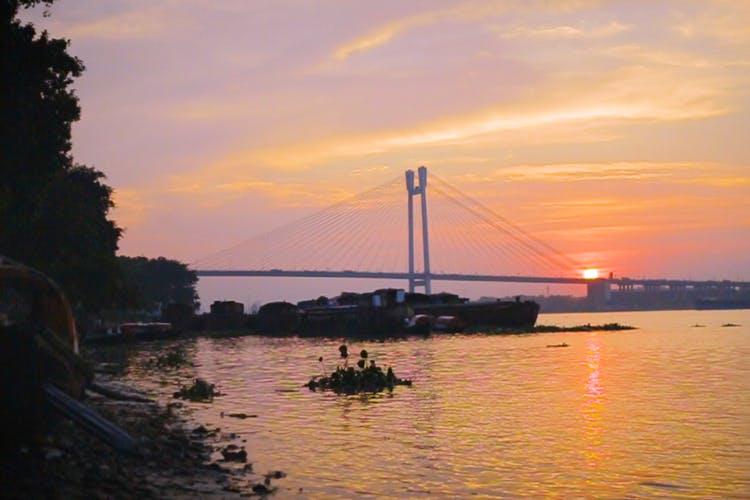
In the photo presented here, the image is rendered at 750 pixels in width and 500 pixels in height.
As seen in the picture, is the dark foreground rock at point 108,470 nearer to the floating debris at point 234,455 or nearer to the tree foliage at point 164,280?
the floating debris at point 234,455

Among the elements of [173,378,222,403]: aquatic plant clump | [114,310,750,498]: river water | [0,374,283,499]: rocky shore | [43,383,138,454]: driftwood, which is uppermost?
[43,383,138,454]: driftwood

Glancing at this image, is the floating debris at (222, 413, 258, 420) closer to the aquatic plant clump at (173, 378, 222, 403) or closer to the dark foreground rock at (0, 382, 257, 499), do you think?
the aquatic plant clump at (173, 378, 222, 403)

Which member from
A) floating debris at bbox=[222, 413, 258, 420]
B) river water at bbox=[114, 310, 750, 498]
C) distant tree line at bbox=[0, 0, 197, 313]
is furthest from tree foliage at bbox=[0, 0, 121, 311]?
floating debris at bbox=[222, 413, 258, 420]

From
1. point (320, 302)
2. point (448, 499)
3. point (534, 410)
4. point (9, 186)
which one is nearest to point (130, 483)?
point (448, 499)

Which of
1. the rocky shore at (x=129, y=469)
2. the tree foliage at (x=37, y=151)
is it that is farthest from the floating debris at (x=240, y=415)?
the tree foliage at (x=37, y=151)

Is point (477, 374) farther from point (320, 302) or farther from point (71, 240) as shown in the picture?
point (320, 302)

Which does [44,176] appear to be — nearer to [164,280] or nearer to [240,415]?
[240,415]

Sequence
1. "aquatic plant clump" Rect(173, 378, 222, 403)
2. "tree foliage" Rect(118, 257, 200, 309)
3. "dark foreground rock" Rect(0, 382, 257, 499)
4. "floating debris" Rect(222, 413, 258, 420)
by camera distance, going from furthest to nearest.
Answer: "tree foliage" Rect(118, 257, 200, 309)
"aquatic plant clump" Rect(173, 378, 222, 403)
"floating debris" Rect(222, 413, 258, 420)
"dark foreground rock" Rect(0, 382, 257, 499)

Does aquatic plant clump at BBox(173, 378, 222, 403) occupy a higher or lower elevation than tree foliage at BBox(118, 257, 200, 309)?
lower

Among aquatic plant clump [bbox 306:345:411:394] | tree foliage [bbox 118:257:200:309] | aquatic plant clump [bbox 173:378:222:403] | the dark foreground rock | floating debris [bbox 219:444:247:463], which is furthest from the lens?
tree foliage [bbox 118:257:200:309]

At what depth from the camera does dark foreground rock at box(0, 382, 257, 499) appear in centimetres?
1284

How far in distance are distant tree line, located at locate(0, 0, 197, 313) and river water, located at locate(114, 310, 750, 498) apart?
6808mm

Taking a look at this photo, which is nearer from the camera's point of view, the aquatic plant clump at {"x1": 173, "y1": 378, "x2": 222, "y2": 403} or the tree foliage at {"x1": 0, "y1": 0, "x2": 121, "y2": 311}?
the tree foliage at {"x1": 0, "y1": 0, "x2": 121, "y2": 311}

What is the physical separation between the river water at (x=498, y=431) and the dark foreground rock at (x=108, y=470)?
55.5 inches
